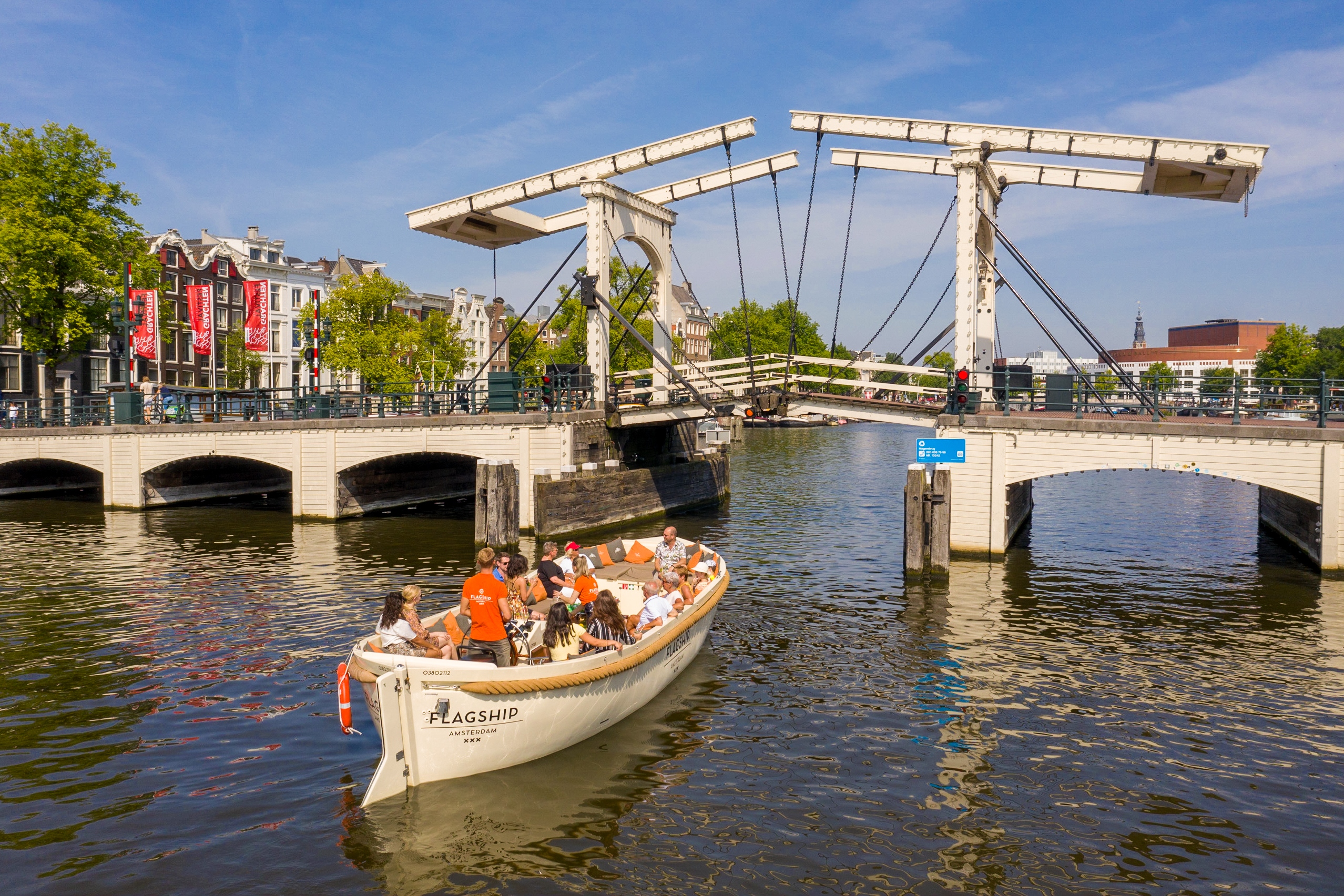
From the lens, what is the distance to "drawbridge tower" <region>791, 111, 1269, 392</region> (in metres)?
20.6

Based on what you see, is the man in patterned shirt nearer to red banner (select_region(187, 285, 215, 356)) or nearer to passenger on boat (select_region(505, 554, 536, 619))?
passenger on boat (select_region(505, 554, 536, 619))

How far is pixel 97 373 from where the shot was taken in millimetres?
55312

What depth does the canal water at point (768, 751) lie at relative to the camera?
7.77 meters

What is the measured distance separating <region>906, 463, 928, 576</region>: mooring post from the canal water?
53cm

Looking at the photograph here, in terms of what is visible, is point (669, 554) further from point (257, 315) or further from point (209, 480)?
point (257, 315)

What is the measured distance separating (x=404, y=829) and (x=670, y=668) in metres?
4.59

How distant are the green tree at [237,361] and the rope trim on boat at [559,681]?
57924 mm

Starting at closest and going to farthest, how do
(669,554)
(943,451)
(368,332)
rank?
(669,554), (943,451), (368,332)

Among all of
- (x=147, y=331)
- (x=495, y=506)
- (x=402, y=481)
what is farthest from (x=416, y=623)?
(x=147, y=331)

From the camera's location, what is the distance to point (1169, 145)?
67.1ft

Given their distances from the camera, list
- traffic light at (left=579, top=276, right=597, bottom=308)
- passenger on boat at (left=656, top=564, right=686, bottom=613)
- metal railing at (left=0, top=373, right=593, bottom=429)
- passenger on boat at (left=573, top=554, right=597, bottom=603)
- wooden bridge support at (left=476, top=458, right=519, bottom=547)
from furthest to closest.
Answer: metal railing at (left=0, top=373, right=593, bottom=429) < traffic light at (left=579, top=276, right=597, bottom=308) < wooden bridge support at (left=476, top=458, right=519, bottom=547) < passenger on boat at (left=656, top=564, right=686, bottom=613) < passenger on boat at (left=573, top=554, right=597, bottom=603)

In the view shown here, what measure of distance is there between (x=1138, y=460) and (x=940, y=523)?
4.34 m

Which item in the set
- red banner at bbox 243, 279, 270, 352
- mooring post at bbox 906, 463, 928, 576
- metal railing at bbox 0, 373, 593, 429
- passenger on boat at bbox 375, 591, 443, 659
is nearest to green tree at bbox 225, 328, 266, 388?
red banner at bbox 243, 279, 270, 352

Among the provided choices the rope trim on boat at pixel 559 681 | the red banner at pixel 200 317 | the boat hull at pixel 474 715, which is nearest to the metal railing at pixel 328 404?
the red banner at pixel 200 317
